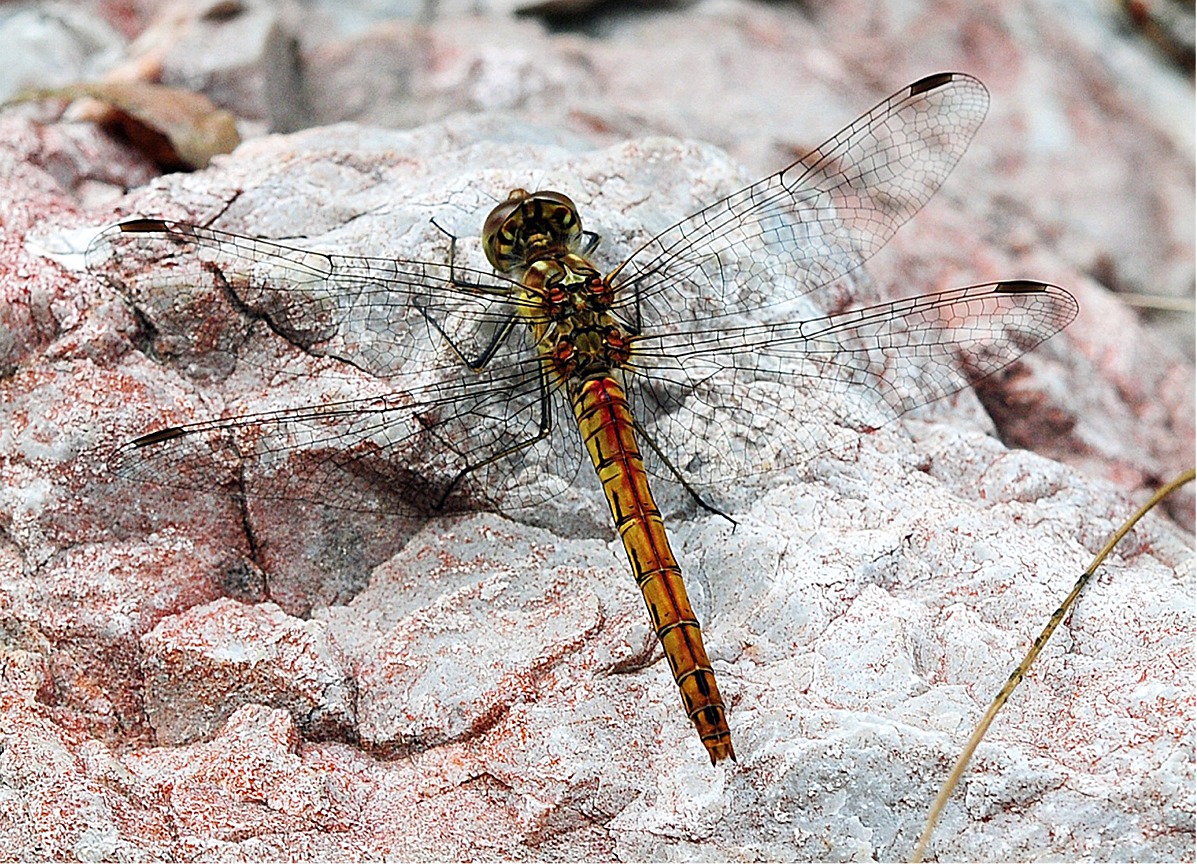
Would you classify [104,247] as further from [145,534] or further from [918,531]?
[918,531]

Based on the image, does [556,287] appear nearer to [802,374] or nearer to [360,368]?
[360,368]

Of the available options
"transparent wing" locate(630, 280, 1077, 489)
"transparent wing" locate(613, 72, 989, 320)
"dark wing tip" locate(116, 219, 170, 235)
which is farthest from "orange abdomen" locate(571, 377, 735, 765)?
"dark wing tip" locate(116, 219, 170, 235)

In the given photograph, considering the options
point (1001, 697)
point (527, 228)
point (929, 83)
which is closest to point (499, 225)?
point (527, 228)

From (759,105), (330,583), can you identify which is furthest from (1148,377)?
(330,583)

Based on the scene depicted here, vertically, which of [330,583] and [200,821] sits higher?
[330,583]

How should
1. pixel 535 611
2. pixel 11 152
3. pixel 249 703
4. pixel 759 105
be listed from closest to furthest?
pixel 249 703 → pixel 535 611 → pixel 11 152 → pixel 759 105

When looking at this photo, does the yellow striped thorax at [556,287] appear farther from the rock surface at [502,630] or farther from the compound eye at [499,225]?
the rock surface at [502,630]

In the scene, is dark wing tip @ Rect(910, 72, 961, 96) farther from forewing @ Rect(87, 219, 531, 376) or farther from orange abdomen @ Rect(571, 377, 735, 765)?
forewing @ Rect(87, 219, 531, 376)
